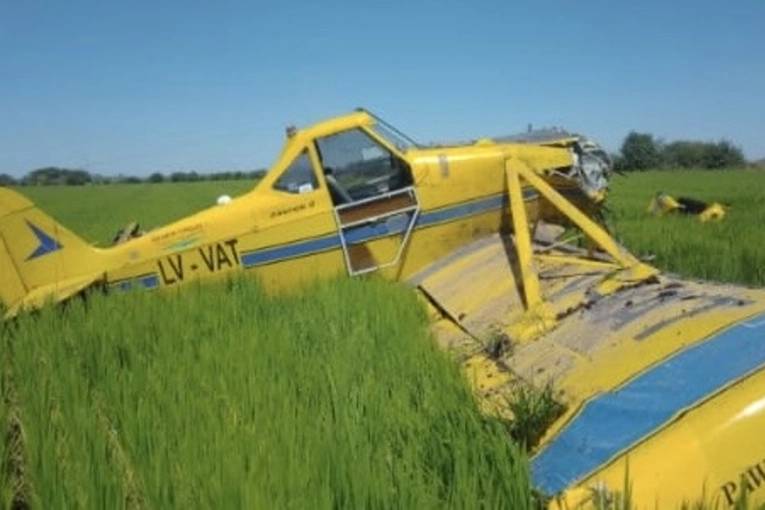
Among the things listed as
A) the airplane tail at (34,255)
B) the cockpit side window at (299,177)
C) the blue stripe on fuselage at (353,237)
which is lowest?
the blue stripe on fuselage at (353,237)

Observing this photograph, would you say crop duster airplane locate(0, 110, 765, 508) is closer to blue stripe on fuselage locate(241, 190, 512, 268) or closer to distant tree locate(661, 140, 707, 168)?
blue stripe on fuselage locate(241, 190, 512, 268)

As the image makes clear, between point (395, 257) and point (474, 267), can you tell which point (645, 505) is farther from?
point (395, 257)

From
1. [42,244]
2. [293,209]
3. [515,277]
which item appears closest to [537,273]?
[515,277]

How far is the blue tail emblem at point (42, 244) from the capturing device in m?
7.04

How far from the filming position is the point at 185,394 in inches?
138

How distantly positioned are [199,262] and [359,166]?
1.74 meters

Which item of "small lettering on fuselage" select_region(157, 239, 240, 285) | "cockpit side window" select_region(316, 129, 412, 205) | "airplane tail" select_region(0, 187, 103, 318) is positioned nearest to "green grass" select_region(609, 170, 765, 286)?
"cockpit side window" select_region(316, 129, 412, 205)

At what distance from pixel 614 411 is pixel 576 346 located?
3.85 ft

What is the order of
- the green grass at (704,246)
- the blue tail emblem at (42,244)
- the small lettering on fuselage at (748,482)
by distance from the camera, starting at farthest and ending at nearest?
the green grass at (704,246), the blue tail emblem at (42,244), the small lettering on fuselage at (748,482)

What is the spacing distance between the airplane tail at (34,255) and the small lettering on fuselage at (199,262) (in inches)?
23.8

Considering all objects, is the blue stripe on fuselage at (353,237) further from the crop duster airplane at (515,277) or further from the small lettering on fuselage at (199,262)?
the small lettering on fuselage at (199,262)

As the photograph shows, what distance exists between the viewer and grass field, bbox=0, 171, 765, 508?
240 cm

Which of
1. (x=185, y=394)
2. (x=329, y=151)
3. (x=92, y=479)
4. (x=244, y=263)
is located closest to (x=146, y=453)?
(x=92, y=479)

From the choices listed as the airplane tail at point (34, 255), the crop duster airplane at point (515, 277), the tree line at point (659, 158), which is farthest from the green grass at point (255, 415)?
the tree line at point (659, 158)
